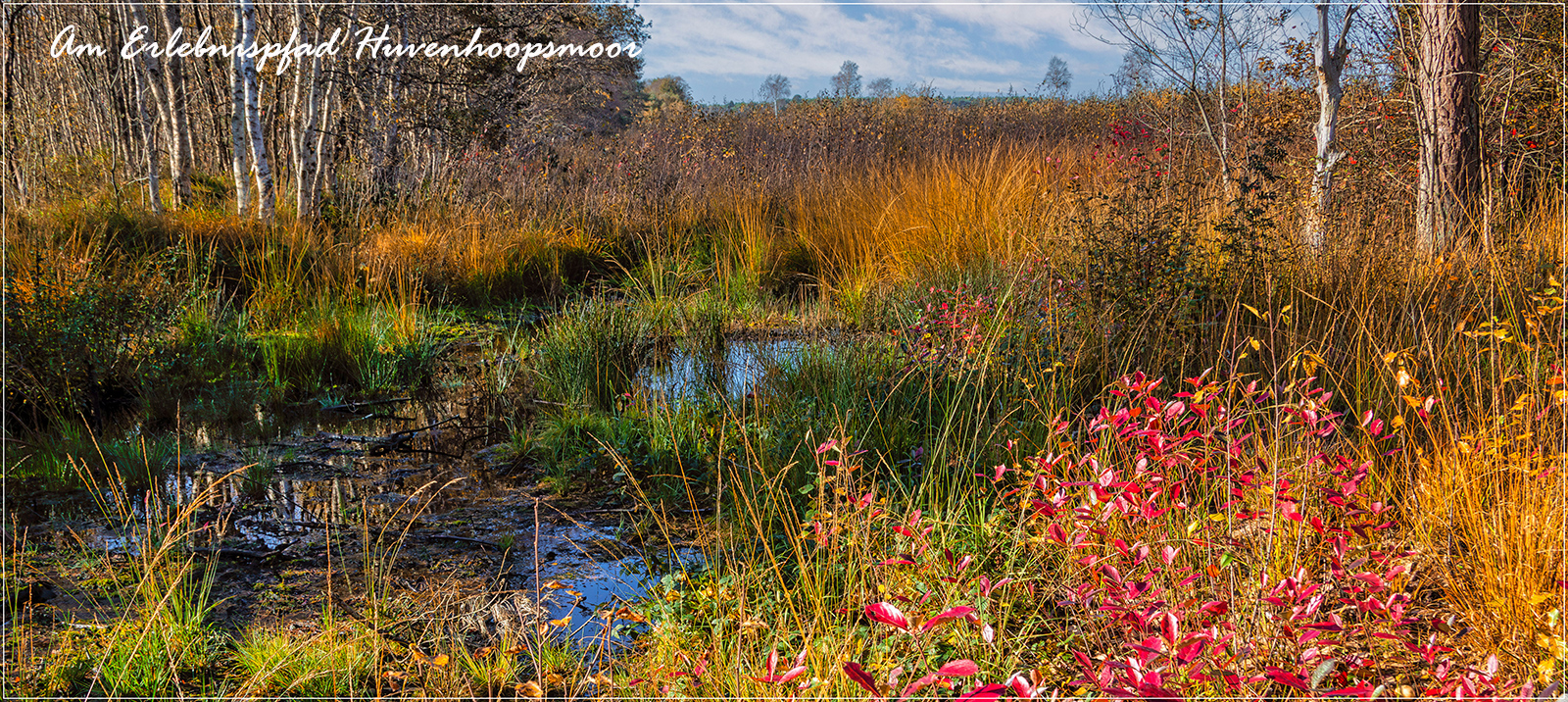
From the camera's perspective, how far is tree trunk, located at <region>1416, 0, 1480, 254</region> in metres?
4.68

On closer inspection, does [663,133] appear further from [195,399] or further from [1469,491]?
[1469,491]

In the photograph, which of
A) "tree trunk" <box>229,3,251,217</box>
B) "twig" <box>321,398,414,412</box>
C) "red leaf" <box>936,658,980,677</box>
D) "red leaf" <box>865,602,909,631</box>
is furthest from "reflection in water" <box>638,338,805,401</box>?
"tree trunk" <box>229,3,251,217</box>

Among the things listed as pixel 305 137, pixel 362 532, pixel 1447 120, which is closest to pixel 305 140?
pixel 305 137

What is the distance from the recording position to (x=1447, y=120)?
4.77 meters

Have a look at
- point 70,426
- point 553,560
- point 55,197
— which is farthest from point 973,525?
point 55,197

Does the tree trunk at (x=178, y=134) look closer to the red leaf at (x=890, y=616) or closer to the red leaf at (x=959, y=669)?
the red leaf at (x=890, y=616)

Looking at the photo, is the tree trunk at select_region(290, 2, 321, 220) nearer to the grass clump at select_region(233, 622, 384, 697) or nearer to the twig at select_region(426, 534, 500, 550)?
the twig at select_region(426, 534, 500, 550)

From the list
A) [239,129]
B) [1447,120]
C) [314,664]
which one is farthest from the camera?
[239,129]

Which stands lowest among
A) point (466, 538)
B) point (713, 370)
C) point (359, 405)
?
point (466, 538)

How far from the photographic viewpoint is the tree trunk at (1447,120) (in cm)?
468

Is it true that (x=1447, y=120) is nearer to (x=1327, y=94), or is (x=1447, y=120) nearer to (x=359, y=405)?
(x=1327, y=94)

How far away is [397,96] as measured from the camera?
929cm

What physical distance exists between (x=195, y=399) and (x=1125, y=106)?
1033cm

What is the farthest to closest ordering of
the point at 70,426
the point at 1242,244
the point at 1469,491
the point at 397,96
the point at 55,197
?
1. the point at 397,96
2. the point at 55,197
3. the point at 1242,244
4. the point at 70,426
5. the point at 1469,491
